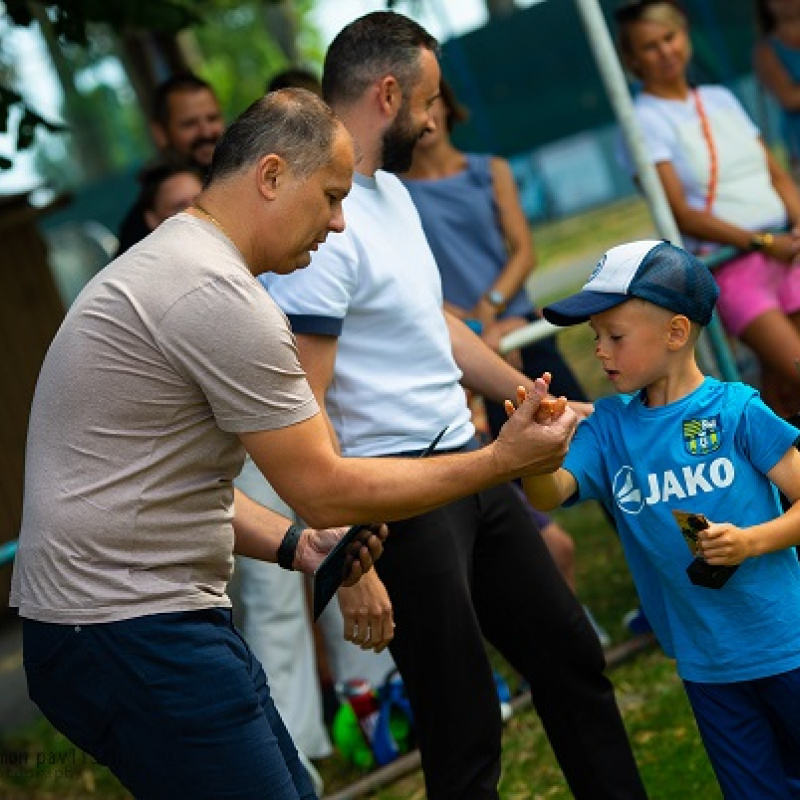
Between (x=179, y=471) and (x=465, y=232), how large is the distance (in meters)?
3.28

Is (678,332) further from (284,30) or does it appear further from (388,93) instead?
(284,30)

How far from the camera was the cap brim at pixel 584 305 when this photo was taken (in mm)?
3947

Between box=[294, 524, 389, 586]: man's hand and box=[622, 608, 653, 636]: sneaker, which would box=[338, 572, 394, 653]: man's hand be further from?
box=[622, 608, 653, 636]: sneaker

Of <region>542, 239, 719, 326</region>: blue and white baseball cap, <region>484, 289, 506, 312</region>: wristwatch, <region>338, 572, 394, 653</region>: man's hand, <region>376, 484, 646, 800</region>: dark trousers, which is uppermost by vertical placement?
<region>542, 239, 719, 326</region>: blue and white baseball cap

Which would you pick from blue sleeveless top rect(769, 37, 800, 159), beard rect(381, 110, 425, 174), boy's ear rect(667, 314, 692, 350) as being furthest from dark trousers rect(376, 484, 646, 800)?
blue sleeveless top rect(769, 37, 800, 159)

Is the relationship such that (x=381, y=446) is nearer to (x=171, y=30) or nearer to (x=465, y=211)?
(x=465, y=211)

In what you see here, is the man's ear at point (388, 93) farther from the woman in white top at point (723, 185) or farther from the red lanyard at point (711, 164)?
the red lanyard at point (711, 164)

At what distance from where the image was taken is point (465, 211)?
6.39m

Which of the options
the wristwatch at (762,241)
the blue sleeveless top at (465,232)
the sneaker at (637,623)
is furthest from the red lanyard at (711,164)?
the sneaker at (637,623)

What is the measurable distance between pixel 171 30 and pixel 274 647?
2931 mm

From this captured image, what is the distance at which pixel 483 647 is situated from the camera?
168 inches

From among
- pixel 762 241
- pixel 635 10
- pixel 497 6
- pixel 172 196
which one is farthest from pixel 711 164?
pixel 497 6

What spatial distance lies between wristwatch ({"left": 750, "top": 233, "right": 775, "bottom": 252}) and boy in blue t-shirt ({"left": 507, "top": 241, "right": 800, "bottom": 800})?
213 centimetres

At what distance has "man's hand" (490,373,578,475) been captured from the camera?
3486 millimetres
